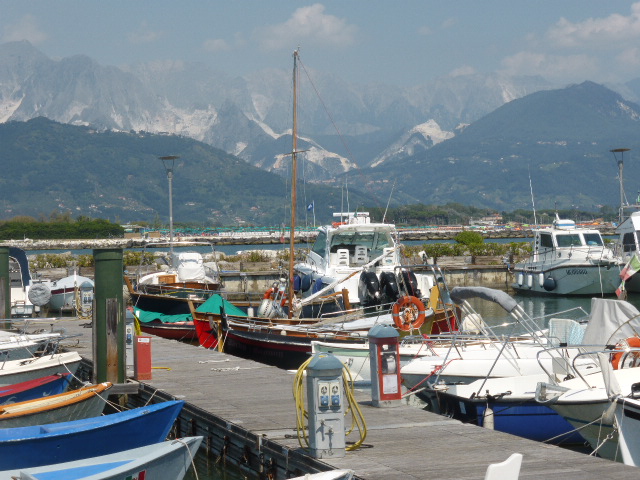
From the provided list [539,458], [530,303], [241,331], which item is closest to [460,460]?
[539,458]

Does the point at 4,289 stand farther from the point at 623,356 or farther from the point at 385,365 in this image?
the point at 623,356

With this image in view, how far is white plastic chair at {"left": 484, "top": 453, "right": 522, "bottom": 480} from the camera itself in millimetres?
7785

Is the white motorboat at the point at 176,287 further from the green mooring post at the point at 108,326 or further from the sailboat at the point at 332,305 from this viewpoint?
the green mooring post at the point at 108,326

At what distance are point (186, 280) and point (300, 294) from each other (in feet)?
25.3

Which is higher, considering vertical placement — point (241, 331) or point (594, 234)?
point (594, 234)

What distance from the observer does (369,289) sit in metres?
23.2

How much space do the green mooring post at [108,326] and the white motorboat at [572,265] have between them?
28.2 metres

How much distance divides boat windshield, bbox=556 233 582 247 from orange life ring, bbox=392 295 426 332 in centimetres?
2290

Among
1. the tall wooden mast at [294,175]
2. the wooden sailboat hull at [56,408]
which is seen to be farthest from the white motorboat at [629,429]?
the tall wooden mast at [294,175]

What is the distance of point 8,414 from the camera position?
12.3 metres

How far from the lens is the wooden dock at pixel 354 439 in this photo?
32.0 ft

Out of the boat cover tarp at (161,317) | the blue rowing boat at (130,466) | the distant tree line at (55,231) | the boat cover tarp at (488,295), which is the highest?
the distant tree line at (55,231)

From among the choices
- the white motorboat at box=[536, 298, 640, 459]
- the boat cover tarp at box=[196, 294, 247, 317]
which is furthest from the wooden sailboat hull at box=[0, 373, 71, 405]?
the boat cover tarp at box=[196, 294, 247, 317]

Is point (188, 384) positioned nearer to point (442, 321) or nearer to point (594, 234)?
point (442, 321)
